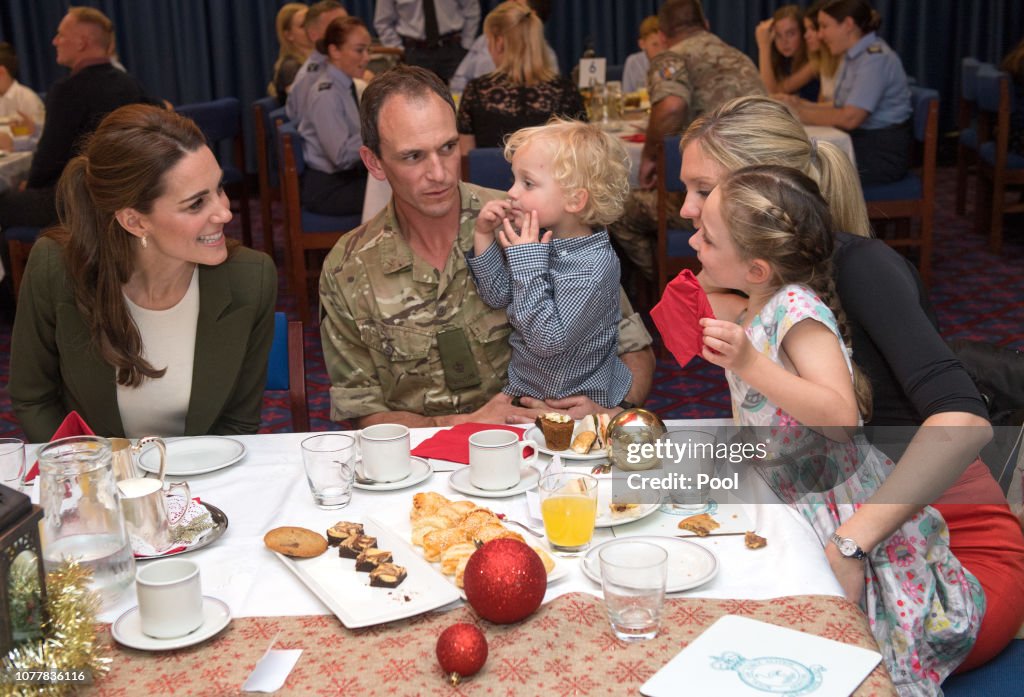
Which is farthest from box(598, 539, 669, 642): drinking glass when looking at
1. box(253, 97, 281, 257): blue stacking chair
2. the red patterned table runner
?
box(253, 97, 281, 257): blue stacking chair

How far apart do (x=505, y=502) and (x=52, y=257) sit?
124 cm

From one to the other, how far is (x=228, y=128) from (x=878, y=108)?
146 inches

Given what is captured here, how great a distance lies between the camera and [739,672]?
47.9 inches

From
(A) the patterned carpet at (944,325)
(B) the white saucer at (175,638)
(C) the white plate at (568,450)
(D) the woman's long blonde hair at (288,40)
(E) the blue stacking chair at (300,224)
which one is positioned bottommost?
(A) the patterned carpet at (944,325)

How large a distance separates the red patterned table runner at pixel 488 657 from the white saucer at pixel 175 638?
0.04 feet

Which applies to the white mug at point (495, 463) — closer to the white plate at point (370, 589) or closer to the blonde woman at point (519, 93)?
the white plate at point (370, 589)

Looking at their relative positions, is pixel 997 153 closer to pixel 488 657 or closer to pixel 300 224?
pixel 300 224

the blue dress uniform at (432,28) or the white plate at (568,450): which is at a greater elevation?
the blue dress uniform at (432,28)

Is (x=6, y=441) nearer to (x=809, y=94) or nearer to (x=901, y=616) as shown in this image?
(x=901, y=616)

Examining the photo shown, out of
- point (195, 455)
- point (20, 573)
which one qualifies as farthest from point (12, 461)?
point (20, 573)

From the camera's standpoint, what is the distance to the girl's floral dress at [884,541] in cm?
168

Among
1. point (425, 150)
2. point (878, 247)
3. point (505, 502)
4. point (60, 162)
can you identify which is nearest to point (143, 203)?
point (425, 150)

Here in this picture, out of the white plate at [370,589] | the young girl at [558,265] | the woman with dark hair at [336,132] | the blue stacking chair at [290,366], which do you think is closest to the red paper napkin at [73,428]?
the white plate at [370,589]

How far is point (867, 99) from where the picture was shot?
18.9 feet
